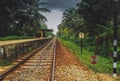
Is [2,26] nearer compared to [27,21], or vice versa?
[2,26]

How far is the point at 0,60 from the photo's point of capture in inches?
698

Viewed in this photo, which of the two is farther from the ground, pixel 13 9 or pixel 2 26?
pixel 13 9

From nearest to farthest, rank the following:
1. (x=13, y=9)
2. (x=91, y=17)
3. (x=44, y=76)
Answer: (x=44, y=76) → (x=91, y=17) → (x=13, y=9)

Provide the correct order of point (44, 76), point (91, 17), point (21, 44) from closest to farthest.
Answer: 1. point (44, 76)
2. point (21, 44)
3. point (91, 17)

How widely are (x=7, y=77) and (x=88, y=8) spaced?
21.7 meters

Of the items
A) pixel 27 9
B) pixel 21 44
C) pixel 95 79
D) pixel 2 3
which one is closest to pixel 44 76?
pixel 95 79

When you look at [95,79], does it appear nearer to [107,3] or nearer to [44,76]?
[44,76]

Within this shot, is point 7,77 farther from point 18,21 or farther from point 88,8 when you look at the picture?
point 18,21

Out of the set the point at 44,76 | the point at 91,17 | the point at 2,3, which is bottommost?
the point at 44,76

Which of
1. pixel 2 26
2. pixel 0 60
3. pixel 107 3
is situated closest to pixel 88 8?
pixel 107 3

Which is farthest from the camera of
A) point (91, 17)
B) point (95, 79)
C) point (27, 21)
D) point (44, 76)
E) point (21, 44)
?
point (27, 21)

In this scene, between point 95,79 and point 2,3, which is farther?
point 2,3

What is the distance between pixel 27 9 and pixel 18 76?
1958 inches

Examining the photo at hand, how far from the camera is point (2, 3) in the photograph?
50656 millimetres
